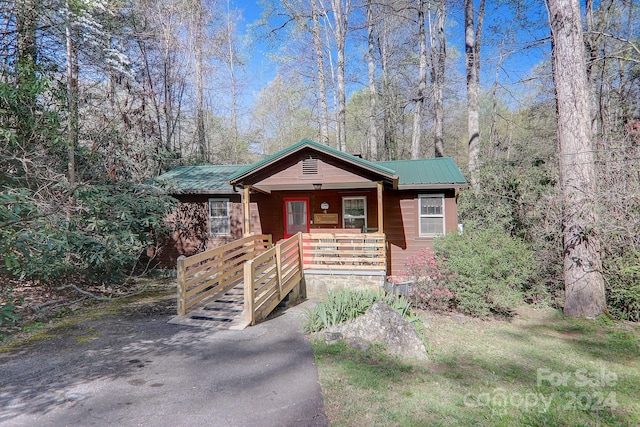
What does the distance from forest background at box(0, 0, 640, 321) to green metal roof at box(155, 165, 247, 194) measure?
0.83 m

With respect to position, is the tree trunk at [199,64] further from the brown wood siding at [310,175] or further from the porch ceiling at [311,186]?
the brown wood siding at [310,175]

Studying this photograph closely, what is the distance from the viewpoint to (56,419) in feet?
10.1

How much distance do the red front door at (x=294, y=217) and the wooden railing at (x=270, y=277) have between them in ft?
7.62

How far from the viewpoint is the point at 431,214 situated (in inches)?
360

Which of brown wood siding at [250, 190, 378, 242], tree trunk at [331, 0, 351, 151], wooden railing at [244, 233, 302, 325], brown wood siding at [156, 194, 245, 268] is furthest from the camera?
tree trunk at [331, 0, 351, 151]

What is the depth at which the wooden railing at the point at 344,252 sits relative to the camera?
25.8 feet

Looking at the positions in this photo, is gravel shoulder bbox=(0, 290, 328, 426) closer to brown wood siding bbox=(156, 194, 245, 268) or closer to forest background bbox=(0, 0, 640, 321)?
forest background bbox=(0, 0, 640, 321)

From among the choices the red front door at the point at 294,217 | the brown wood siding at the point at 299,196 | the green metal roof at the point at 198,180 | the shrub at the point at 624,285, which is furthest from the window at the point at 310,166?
the shrub at the point at 624,285

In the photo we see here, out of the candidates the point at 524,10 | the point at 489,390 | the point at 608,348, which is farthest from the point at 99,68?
the point at 608,348

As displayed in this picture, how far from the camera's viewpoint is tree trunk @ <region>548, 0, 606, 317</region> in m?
5.98

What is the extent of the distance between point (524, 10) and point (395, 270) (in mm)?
9103

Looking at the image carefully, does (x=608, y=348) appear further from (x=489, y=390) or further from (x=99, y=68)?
(x=99, y=68)

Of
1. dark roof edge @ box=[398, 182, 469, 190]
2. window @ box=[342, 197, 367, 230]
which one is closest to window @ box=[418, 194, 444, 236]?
dark roof edge @ box=[398, 182, 469, 190]

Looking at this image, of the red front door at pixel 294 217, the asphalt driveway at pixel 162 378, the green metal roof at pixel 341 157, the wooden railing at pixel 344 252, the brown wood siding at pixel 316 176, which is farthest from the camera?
the red front door at pixel 294 217
